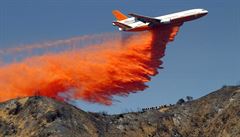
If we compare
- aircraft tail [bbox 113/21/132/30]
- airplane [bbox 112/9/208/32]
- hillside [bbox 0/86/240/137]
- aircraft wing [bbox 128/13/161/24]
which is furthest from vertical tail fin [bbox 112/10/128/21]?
hillside [bbox 0/86/240/137]

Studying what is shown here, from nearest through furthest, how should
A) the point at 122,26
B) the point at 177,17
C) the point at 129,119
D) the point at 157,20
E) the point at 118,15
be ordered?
the point at 177,17
the point at 129,119
the point at 157,20
the point at 122,26
the point at 118,15

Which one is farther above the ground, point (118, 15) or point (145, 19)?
point (145, 19)

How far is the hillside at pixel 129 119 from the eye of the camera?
9400 centimetres

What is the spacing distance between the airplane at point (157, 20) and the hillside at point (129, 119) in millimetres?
17457

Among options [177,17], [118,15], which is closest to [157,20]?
[177,17]

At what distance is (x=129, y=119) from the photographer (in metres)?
106

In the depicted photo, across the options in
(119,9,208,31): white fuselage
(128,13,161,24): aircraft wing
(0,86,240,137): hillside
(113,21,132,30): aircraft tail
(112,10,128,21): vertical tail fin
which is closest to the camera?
(0,86,240,137): hillside

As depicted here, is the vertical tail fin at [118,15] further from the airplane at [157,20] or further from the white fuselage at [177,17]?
the white fuselage at [177,17]

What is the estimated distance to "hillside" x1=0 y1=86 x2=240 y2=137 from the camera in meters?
94.0

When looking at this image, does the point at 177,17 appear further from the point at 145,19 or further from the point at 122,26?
the point at 122,26

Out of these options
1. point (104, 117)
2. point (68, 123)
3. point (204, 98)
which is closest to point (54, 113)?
point (68, 123)

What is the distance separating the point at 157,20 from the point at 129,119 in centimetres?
2050

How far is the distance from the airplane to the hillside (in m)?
17.5

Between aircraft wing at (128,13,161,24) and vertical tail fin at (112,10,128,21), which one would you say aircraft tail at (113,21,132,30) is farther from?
vertical tail fin at (112,10,128,21)
